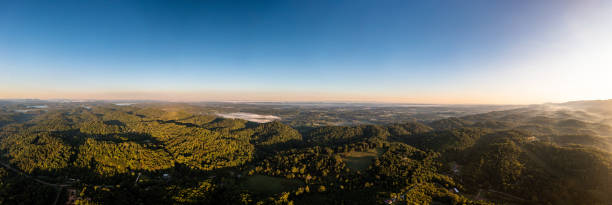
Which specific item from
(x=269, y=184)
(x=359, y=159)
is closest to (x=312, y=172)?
(x=269, y=184)

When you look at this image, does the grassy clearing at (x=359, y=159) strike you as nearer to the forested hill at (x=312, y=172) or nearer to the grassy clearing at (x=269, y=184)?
the forested hill at (x=312, y=172)

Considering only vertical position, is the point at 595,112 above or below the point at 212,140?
above

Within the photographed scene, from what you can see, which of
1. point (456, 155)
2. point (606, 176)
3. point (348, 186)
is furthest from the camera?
point (456, 155)

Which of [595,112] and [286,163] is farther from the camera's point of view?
[595,112]

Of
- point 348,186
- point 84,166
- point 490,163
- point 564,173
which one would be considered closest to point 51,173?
point 84,166

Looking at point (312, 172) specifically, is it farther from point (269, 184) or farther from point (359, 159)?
point (359, 159)

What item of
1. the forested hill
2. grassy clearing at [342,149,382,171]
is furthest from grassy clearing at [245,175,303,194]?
grassy clearing at [342,149,382,171]

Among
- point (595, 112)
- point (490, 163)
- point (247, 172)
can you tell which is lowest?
point (247, 172)

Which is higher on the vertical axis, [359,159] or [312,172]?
[359,159]

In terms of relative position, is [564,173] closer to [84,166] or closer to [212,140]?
[212,140]
